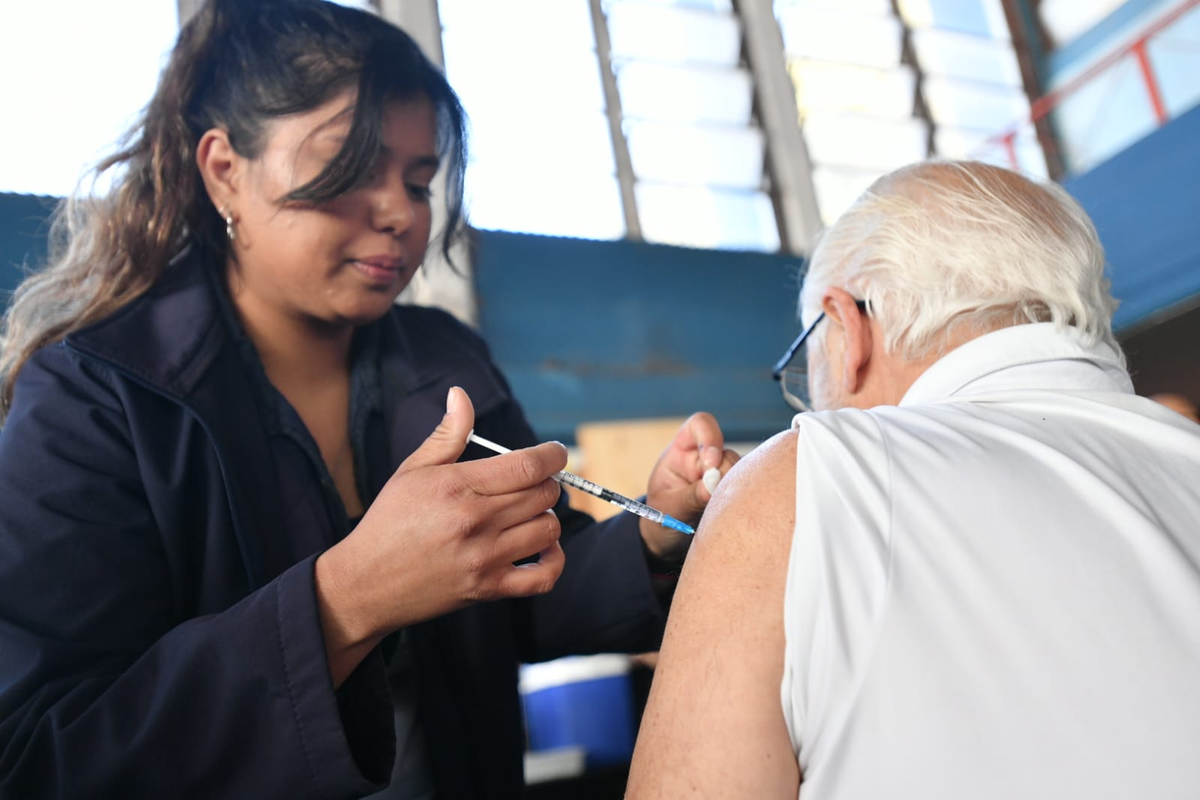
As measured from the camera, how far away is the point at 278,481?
45.5 inches

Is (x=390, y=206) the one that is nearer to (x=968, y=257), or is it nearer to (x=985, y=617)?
(x=968, y=257)

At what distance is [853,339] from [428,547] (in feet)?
1.86

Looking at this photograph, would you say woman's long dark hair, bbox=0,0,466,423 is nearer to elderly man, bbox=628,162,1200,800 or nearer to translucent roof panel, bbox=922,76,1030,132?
elderly man, bbox=628,162,1200,800

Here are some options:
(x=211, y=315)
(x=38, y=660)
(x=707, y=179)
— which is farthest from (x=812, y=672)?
(x=707, y=179)

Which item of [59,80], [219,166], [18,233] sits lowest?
[219,166]

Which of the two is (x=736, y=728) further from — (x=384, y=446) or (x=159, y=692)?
(x=384, y=446)

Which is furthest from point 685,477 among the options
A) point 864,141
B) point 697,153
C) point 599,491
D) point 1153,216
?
point 864,141

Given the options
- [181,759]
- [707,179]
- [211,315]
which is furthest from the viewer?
[707,179]

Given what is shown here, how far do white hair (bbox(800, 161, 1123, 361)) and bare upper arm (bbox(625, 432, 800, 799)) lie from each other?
0.34 metres

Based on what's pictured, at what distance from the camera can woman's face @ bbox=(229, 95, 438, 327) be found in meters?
1.19

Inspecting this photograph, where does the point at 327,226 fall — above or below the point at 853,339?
above

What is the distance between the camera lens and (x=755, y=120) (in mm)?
6598

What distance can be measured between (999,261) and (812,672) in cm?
55

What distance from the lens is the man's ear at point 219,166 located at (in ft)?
4.10
